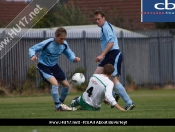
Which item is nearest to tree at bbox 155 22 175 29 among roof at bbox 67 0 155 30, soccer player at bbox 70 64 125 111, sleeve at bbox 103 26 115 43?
roof at bbox 67 0 155 30

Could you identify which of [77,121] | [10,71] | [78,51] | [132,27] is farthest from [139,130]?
[132,27]

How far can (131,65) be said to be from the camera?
32.3 m

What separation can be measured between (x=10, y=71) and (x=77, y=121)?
18.5 m

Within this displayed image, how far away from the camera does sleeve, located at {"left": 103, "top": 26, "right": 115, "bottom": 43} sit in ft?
49.1

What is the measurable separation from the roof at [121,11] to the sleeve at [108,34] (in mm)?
21612

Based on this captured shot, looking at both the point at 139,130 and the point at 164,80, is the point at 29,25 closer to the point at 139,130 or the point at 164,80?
the point at 164,80

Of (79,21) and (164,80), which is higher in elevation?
(79,21)

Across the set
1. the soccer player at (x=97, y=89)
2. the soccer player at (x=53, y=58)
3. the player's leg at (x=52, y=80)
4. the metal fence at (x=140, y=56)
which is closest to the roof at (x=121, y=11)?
the metal fence at (x=140, y=56)

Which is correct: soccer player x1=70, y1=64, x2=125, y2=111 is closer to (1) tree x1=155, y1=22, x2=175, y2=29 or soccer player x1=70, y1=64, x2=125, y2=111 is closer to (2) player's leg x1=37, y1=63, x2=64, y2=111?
(2) player's leg x1=37, y1=63, x2=64, y2=111

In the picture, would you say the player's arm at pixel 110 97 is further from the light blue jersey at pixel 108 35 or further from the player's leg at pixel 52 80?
the light blue jersey at pixel 108 35

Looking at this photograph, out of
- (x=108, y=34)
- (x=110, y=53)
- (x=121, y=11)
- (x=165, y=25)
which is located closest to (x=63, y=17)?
(x=121, y=11)

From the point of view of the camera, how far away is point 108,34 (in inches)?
591

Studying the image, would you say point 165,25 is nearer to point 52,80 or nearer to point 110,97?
point 52,80

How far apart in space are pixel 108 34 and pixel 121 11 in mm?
22344
